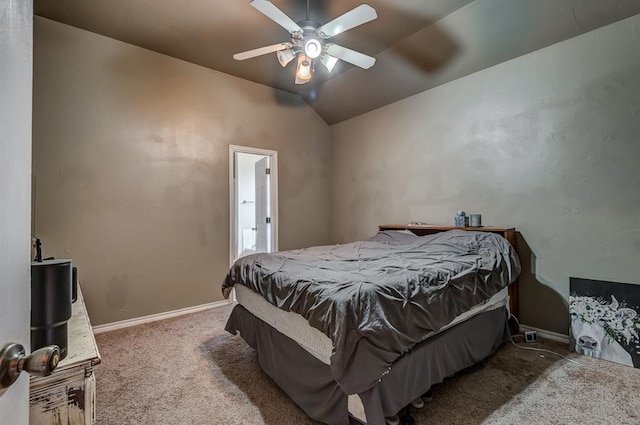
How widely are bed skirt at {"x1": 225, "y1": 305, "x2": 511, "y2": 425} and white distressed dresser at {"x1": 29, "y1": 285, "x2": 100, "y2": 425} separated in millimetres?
980

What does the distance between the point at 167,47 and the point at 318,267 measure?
2886 mm

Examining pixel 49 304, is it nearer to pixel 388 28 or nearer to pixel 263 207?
pixel 388 28

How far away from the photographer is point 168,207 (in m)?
3.24

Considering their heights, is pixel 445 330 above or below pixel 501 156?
below

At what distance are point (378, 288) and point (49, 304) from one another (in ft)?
4.14

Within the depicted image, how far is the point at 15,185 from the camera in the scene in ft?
1.73

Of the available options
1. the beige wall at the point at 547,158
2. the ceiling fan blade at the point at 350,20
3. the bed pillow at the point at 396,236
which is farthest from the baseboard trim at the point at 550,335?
the ceiling fan blade at the point at 350,20

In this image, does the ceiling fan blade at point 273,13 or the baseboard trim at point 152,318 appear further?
the baseboard trim at point 152,318

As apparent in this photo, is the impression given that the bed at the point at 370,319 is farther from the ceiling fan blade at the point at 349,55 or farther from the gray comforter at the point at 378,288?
the ceiling fan blade at the point at 349,55

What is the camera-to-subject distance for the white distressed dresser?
846 mm

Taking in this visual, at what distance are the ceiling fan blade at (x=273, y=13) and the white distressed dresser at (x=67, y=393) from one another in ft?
6.43

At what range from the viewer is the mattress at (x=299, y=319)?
1501 millimetres

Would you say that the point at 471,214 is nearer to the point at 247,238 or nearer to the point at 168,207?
the point at 168,207

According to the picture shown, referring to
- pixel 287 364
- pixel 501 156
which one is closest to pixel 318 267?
pixel 287 364
